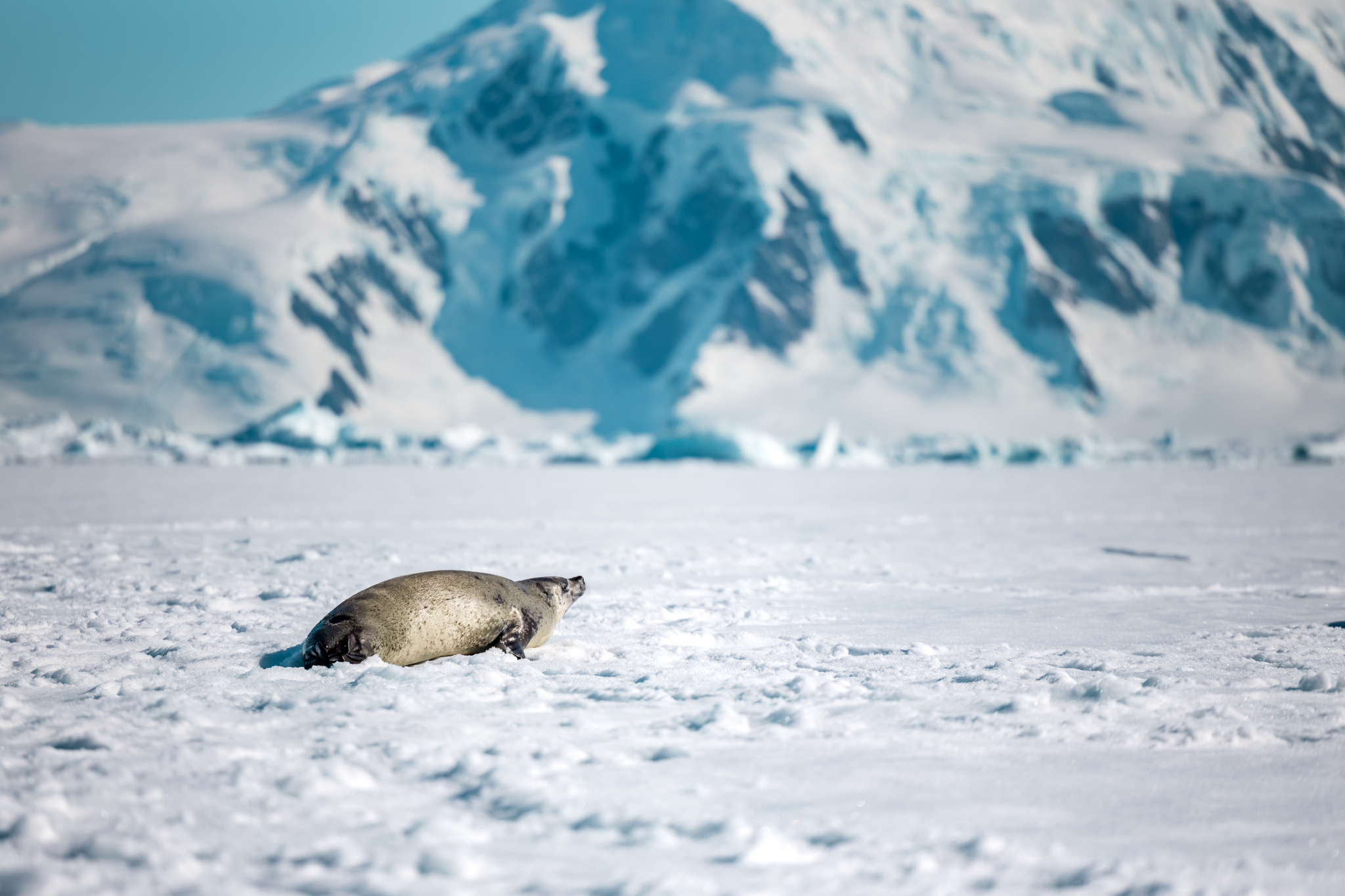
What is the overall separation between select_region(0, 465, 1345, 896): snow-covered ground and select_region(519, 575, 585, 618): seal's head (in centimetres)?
32

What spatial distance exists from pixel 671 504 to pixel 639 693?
63.4ft

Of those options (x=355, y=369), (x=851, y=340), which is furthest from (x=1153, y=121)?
(x=355, y=369)

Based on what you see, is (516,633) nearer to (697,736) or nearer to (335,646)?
(335,646)

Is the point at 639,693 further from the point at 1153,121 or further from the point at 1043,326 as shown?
the point at 1153,121

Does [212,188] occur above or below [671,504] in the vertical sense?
above

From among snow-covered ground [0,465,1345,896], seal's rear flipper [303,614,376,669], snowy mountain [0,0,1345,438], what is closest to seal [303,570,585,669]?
seal's rear flipper [303,614,376,669]

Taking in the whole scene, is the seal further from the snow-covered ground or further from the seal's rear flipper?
the snow-covered ground

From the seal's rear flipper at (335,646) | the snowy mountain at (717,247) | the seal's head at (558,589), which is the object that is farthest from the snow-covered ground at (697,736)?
the snowy mountain at (717,247)

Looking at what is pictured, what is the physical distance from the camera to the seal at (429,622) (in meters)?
6.63

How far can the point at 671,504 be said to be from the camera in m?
25.4

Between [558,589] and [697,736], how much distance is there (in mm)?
2968

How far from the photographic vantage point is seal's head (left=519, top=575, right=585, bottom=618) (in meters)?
7.82

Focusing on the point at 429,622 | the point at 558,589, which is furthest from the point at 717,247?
the point at 429,622

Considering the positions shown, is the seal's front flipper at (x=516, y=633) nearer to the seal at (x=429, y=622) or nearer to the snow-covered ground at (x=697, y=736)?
the seal at (x=429, y=622)
